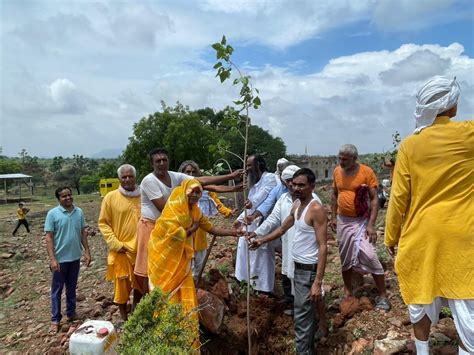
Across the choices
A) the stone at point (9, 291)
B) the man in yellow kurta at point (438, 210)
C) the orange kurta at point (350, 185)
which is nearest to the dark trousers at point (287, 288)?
the orange kurta at point (350, 185)

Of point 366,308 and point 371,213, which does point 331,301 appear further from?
point 371,213

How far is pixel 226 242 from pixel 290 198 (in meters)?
4.67

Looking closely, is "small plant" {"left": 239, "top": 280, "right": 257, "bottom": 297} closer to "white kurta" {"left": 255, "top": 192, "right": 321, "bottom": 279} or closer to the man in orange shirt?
"white kurta" {"left": 255, "top": 192, "right": 321, "bottom": 279}

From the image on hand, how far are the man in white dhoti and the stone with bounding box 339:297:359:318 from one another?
0.98m

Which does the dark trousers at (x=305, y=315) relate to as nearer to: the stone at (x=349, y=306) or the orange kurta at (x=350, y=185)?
the stone at (x=349, y=306)

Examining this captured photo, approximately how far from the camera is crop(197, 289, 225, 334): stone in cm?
427

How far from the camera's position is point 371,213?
438 cm

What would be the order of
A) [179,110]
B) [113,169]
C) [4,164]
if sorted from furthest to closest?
[4,164] → [113,169] → [179,110]

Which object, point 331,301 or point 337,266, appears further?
point 337,266

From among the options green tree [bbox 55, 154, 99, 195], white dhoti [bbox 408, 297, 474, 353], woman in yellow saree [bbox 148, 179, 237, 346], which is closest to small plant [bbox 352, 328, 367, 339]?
white dhoti [bbox 408, 297, 474, 353]

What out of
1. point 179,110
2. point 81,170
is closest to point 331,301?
point 179,110

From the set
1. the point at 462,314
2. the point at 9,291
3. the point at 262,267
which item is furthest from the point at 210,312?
the point at 9,291

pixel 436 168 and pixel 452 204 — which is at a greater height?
pixel 436 168

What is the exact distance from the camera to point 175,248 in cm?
383
